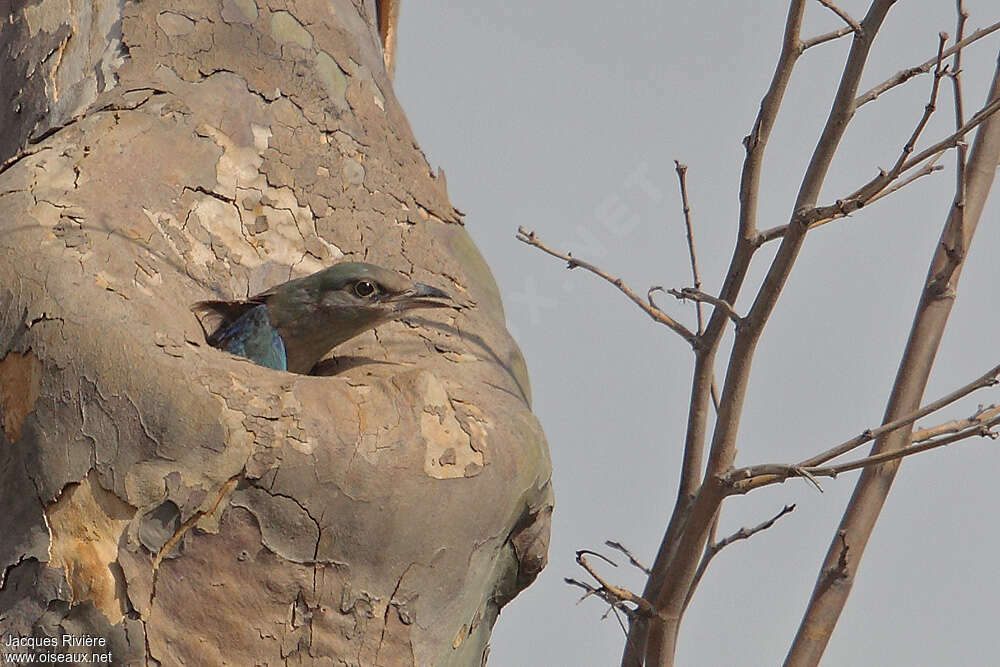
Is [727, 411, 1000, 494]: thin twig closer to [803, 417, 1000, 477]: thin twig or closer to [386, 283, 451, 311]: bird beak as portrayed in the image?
[803, 417, 1000, 477]: thin twig

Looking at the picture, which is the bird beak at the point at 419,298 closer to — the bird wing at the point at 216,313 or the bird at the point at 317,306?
the bird at the point at 317,306

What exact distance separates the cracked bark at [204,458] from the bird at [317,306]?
0.07 m

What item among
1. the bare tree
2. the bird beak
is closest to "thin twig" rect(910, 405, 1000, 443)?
the bare tree

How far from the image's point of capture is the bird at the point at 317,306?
297 centimetres

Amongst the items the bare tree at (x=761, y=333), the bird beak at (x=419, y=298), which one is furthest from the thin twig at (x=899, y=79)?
the bird beak at (x=419, y=298)

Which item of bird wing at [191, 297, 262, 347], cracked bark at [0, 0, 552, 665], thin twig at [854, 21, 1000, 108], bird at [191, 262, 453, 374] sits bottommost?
cracked bark at [0, 0, 552, 665]

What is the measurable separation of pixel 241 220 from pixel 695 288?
1037 mm

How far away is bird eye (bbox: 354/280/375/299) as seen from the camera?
10.0 feet

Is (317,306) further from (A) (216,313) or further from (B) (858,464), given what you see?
(B) (858,464)

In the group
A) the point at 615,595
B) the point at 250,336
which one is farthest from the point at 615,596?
the point at 250,336

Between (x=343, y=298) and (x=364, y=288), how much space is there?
0.05m

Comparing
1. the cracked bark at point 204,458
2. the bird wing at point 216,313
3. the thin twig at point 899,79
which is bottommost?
the cracked bark at point 204,458

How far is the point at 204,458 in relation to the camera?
2.27 metres

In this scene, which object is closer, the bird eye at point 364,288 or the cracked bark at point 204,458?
the cracked bark at point 204,458
